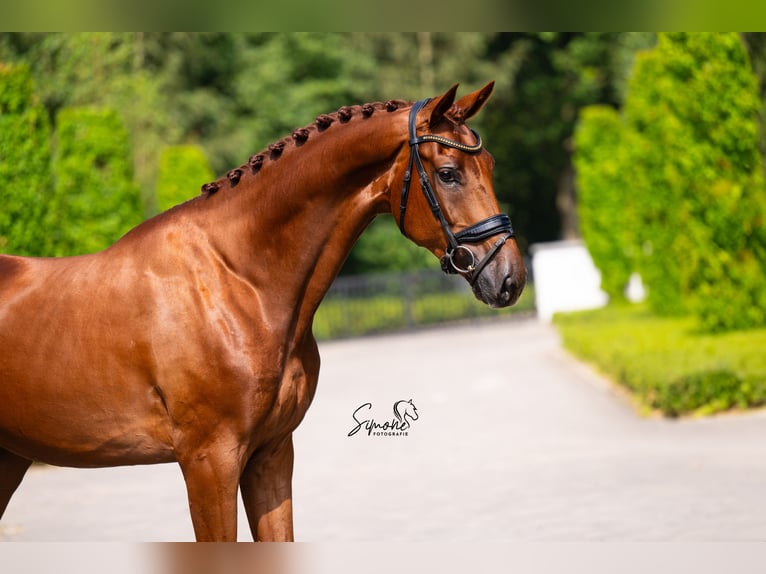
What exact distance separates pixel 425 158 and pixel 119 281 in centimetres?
101

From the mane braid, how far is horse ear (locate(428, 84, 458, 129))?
0.18m

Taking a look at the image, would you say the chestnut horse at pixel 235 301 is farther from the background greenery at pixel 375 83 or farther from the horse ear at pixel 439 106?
the background greenery at pixel 375 83

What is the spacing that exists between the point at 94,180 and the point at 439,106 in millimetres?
8567

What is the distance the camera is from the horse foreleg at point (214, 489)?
2.79 meters

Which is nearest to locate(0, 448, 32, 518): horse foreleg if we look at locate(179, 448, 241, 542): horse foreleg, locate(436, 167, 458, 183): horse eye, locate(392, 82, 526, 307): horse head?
locate(179, 448, 241, 542): horse foreleg

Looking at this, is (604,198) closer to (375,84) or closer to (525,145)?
(375,84)

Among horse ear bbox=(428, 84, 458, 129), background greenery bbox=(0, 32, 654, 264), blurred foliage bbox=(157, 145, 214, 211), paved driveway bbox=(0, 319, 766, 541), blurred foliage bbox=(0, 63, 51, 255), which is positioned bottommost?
paved driveway bbox=(0, 319, 766, 541)

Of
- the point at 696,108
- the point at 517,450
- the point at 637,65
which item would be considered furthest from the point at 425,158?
the point at 637,65

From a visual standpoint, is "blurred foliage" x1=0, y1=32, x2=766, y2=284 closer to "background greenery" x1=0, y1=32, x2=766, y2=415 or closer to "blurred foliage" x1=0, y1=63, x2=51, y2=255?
"background greenery" x1=0, y1=32, x2=766, y2=415

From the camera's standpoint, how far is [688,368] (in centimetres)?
932

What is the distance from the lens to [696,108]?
457 inches

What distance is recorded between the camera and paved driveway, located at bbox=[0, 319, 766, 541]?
595 centimetres

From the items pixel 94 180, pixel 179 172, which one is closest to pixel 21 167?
pixel 94 180
